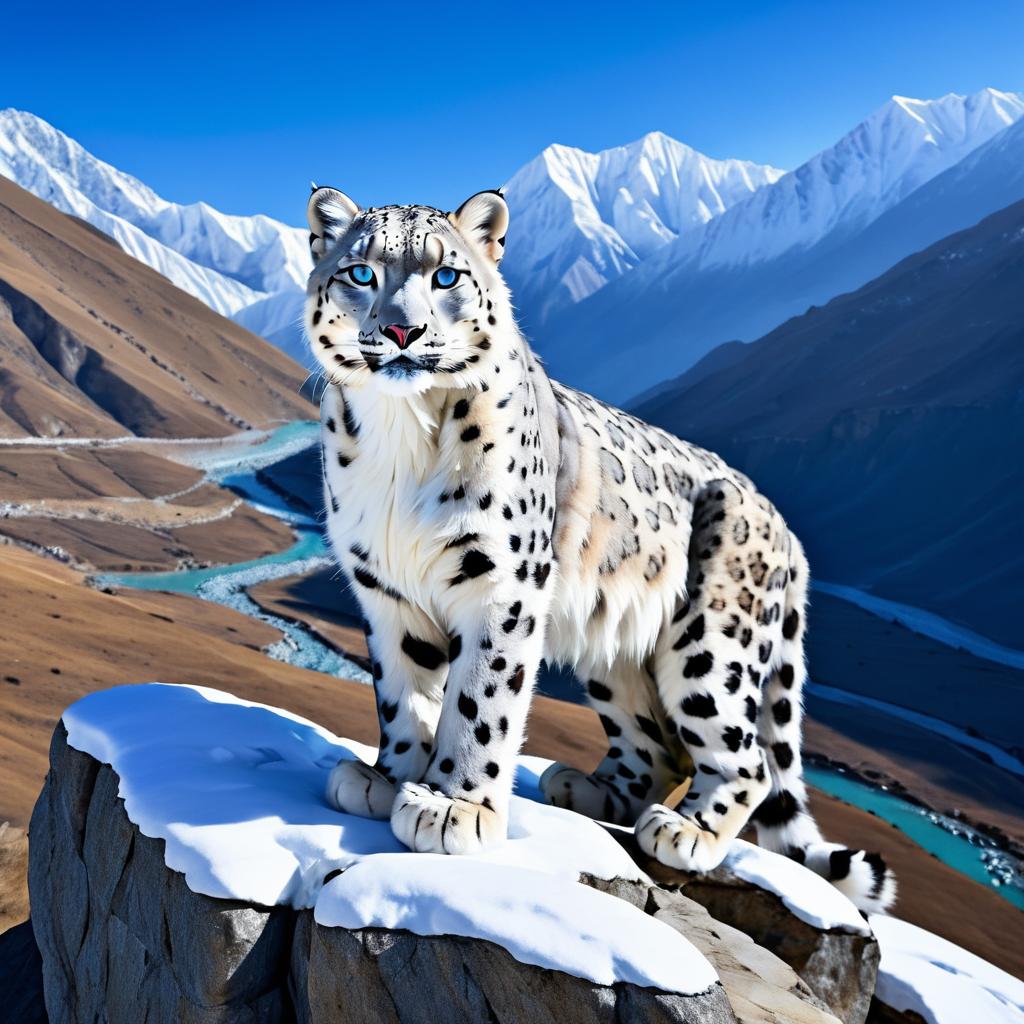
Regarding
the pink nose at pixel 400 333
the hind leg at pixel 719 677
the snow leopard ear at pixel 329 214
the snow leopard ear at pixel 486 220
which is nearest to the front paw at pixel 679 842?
the hind leg at pixel 719 677

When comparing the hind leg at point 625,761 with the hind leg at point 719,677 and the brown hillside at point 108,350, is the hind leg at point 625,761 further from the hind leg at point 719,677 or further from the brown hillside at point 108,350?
the brown hillside at point 108,350

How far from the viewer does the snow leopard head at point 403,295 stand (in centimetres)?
262

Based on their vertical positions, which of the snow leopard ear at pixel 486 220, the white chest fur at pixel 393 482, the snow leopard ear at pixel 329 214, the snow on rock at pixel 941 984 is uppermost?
Result: the snow leopard ear at pixel 486 220

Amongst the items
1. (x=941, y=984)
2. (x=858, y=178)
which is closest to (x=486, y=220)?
(x=941, y=984)

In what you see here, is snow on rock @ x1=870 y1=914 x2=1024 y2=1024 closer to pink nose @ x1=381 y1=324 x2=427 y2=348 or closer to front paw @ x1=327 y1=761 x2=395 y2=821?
front paw @ x1=327 y1=761 x2=395 y2=821

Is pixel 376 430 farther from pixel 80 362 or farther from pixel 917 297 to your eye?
pixel 917 297

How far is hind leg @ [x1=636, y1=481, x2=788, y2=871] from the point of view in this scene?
11.6 ft

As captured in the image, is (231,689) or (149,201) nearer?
(231,689)

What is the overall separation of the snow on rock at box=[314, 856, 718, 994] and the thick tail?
1.65 m

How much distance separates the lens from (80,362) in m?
24.8

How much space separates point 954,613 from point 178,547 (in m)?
15.2

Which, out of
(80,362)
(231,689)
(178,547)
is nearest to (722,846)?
(231,689)

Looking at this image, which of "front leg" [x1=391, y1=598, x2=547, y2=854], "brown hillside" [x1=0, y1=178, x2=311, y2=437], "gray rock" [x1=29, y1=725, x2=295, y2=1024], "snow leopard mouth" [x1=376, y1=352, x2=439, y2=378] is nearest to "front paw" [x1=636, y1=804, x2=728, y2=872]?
"front leg" [x1=391, y1=598, x2=547, y2=854]

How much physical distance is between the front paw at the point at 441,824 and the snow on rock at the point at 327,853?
56 mm
